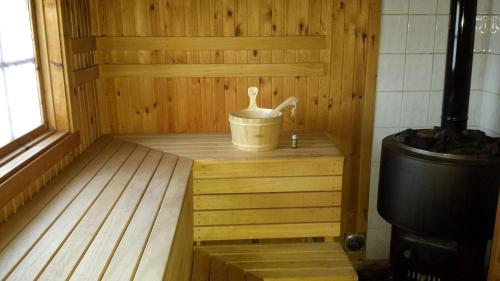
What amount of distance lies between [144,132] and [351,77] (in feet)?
4.76

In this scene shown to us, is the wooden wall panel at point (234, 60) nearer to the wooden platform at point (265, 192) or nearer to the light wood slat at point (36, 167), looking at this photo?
the wooden platform at point (265, 192)

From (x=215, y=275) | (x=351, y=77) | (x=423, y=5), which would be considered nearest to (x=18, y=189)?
(x=215, y=275)

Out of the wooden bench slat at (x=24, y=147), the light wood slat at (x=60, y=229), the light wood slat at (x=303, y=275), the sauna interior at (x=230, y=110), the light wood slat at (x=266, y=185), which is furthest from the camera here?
the light wood slat at (x=266, y=185)

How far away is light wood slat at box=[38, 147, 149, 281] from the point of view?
4.75ft

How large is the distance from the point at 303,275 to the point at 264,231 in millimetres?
399

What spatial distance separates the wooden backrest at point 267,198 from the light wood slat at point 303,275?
0.31 meters

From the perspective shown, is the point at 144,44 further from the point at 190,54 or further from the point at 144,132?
the point at 144,132

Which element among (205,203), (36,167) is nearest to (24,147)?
(36,167)

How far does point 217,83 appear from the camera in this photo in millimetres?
3086

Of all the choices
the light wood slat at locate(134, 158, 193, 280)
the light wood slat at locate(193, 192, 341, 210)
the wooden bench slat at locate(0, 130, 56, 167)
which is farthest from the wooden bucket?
the wooden bench slat at locate(0, 130, 56, 167)

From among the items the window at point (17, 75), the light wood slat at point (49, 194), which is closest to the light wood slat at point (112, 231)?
the light wood slat at point (49, 194)

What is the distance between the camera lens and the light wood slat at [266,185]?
2.65 meters

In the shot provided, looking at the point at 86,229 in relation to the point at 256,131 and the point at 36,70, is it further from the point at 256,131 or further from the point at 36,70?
the point at 256,131

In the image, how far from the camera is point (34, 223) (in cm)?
177
